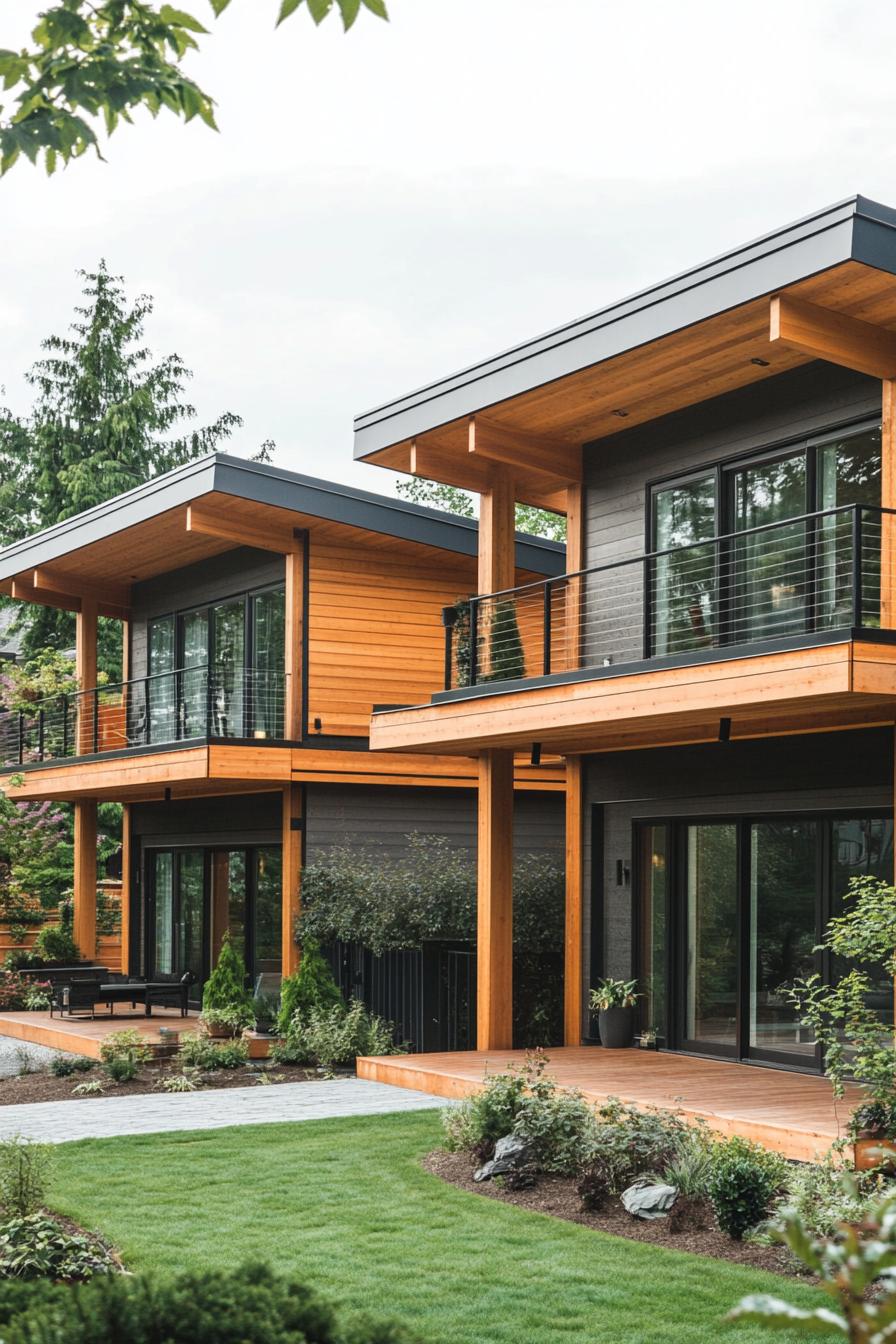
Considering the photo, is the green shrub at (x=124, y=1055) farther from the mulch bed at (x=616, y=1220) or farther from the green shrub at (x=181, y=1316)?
the green shrub at (x=181, y=1316)

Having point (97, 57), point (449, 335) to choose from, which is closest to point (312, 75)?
point (97, 57)

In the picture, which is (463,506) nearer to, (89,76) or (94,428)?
(94,428)

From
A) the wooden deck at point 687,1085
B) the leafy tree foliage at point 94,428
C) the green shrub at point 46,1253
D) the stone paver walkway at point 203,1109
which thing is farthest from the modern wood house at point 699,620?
the leafy tree foliage at point 94,428

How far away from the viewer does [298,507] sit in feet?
58.4

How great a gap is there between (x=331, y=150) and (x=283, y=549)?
44289mm

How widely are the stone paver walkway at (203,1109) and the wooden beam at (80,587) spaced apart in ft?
37.5

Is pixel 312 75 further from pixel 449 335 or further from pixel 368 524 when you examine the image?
pixel 449 335

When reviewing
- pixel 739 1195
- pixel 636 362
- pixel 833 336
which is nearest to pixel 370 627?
pixel 636 362

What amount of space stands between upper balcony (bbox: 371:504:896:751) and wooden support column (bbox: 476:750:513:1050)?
21.6 inches

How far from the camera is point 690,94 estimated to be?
44.1m

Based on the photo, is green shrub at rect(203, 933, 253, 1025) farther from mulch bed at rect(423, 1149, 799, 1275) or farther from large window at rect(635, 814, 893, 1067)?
mulch bed at rect(423, 1149, 799, 1275)

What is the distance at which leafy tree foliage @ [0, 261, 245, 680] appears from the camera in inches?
1341

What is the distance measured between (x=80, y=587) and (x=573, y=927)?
37.7 feet

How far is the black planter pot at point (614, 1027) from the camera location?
14.8m
